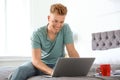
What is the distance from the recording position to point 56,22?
2.34 metres

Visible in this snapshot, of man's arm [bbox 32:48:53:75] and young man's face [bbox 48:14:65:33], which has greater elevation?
young man's face [bbox 48:14:65:33]

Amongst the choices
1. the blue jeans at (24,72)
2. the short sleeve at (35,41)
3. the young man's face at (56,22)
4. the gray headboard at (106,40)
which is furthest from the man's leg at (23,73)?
the gray headboard at (106,40)

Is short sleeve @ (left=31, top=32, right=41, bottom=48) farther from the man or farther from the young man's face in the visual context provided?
the young man's face

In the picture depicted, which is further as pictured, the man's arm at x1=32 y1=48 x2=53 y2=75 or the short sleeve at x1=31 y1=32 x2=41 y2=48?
the short sleeve at x1=31 y1=32 x2=41 y2=48

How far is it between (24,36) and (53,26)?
210 cm

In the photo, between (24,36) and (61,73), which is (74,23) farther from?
(61,73)

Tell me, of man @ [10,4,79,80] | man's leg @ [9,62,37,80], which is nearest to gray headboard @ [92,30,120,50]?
man @ [10,4,79,80]

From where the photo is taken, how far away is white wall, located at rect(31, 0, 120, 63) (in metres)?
3.32

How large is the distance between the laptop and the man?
0.67ft

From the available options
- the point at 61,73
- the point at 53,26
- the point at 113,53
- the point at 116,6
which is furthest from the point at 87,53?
the point at 61,73

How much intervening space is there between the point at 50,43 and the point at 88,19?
4.84 ft

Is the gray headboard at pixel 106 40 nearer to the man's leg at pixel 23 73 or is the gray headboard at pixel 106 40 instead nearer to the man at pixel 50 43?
the man at pixel 50 43

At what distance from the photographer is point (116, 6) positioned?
3303 mm

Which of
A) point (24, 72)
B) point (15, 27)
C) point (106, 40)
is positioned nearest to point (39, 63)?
point (24, 72)
